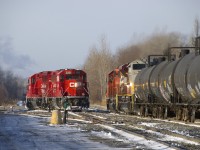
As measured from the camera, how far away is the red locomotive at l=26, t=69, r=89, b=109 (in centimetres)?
4181

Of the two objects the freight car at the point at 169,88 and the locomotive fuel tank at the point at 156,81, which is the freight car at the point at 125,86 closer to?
the freight car at the point at 169,88

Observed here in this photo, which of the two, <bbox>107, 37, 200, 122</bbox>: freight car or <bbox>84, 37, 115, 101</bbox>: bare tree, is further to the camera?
<bbox>84, 37, 115, 101</bbox>: bare tree

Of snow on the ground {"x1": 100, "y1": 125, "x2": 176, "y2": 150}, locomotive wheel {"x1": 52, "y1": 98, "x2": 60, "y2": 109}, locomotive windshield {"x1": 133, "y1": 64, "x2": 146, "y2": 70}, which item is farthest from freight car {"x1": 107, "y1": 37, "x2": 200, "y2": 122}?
locomotive wheel {"x1": 52, "y1": 98, "x2": 60, "y2": 109}

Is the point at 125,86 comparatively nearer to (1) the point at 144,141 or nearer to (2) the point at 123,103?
(2) the point at 123,103

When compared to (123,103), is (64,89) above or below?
above

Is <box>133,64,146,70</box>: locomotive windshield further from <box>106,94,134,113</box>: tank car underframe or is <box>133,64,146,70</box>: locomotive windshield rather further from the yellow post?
the yellow post

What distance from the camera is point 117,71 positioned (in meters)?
38.2

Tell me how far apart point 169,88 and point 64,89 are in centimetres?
1923

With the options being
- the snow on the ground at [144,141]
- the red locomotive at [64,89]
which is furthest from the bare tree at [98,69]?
the snow on the ground at [144,141]

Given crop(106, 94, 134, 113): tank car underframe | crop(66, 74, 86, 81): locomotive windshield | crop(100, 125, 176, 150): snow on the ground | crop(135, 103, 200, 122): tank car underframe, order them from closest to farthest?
1. crop(100, 125, 176, 150): snow on the ground
2. crop(135, 103, 200, 122): tank car underframe
3. crop(106, 94, 134, 113): tank car underframe
4. crop(66, 74, 86, 81): locomotive windshield

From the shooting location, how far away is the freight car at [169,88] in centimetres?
2120

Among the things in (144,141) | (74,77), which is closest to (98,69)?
(74,77)

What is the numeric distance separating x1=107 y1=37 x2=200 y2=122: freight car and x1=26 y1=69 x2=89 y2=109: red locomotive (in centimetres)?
701

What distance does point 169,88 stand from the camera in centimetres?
2466
